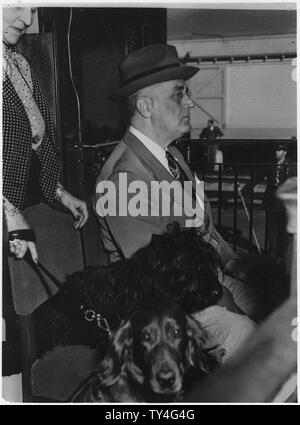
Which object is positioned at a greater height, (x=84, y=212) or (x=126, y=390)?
(x=84, y=212)

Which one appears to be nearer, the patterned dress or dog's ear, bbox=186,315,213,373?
dog's ear, bbox=186,315,213,373

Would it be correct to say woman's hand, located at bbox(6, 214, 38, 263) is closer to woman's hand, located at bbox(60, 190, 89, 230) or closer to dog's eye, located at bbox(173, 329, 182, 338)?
woman's hand, located at bbox(60, 190, 89, 230)

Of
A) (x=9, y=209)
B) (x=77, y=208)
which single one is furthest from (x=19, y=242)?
(x=77, y=208)

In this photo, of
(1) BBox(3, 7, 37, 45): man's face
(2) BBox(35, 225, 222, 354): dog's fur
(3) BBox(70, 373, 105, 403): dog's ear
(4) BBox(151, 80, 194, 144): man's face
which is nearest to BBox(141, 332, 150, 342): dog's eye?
(2) BBox(35, 225, 222, 354): dog's fur

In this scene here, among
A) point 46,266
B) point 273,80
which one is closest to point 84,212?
point 46,266

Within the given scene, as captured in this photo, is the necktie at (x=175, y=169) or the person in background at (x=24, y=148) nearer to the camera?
the person in background at (x=24, y=148)

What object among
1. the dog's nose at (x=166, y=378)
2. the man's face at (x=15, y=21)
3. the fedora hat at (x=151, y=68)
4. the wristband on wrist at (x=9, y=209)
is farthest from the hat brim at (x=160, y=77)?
the dog's nose at (x=166, y=378)

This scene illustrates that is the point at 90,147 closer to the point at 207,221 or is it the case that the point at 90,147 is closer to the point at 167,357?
the point at 207,221

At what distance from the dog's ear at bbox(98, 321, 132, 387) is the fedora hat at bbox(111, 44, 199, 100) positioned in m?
0.90

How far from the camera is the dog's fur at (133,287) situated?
177cm

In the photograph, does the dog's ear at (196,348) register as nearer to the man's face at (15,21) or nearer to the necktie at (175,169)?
the necktie at (175,169)

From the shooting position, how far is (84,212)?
1915 millimetres

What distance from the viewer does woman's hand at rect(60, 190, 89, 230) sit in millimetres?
1913
